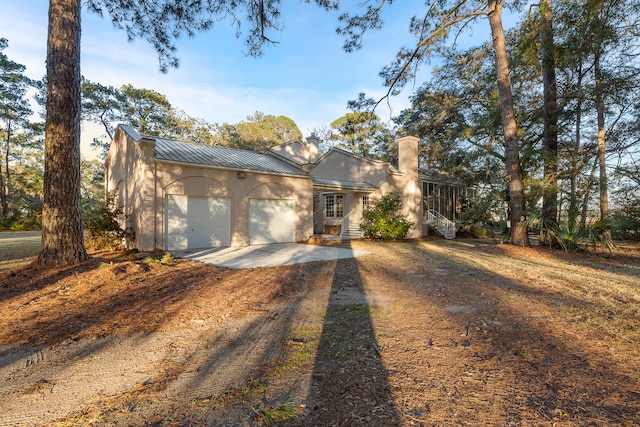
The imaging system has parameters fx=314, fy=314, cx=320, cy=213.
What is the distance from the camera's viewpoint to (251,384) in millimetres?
2400

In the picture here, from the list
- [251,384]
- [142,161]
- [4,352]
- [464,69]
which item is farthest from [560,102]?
[4,352]

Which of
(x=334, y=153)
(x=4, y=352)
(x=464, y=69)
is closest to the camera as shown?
(x=4, y=352)

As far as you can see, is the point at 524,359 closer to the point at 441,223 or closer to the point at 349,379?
the point at 349,379

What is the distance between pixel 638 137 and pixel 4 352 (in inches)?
737

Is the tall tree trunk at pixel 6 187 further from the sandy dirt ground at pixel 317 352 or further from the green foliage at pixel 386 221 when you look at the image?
the green foliage at pixel 386 221

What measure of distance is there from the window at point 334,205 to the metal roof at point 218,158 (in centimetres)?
436

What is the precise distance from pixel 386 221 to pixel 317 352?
1243cm

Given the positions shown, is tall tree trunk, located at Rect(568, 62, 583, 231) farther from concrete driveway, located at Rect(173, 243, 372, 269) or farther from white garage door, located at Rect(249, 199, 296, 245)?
white garage door, located at Rect(249, 199, 296, 245)

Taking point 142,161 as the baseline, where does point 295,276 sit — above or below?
below

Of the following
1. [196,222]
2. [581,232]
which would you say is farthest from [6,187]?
[581,232]

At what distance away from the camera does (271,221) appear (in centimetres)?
1369

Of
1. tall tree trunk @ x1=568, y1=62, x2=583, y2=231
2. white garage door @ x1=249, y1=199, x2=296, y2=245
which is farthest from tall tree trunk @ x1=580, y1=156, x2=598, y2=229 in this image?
white garage door @ x1=249, y1=199, x2=296, y2=245

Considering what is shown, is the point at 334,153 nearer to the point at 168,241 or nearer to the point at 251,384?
the point at 168,241

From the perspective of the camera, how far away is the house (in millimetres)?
10898
